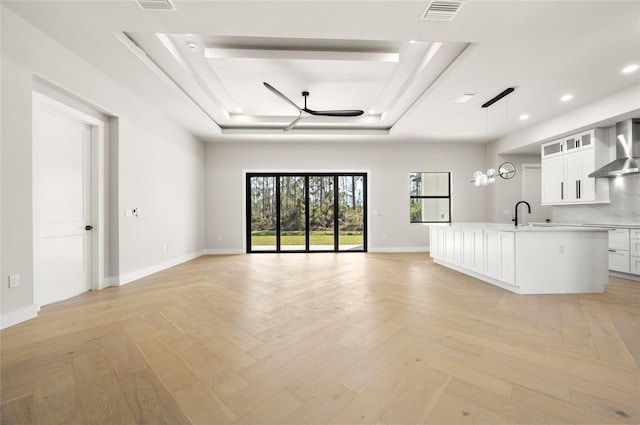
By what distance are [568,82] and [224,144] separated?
6866 millimetres

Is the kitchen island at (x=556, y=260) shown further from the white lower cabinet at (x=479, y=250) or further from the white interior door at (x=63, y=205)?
the white interior door at (x=63, y=205)

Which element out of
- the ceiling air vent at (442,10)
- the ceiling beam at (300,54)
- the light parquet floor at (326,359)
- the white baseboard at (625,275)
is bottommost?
the white baseboard at (625,275)

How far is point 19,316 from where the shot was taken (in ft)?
8.21

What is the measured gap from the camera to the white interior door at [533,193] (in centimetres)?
674

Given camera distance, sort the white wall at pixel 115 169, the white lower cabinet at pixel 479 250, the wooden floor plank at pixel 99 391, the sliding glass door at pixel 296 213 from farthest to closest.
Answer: the sliding glass door at pixel 296 213 → the white lower cabinet at pixel 479 250 → the white wall at pixel 115 169 → the wooden floor plank at pixel 99 391

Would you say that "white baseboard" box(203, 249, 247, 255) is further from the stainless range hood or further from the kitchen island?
the stainless range hood

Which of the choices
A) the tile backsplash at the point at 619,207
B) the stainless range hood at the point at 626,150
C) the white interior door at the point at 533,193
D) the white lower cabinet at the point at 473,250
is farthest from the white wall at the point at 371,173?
the stainless range hood at the point at 626,150

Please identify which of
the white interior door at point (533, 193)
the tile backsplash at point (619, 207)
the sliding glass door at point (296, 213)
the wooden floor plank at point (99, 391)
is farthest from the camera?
the sliding glass door at point (296, 213)

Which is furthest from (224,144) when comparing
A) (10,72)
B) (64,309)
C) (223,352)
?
(223,352)

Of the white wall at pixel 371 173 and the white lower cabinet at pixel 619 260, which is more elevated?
the white wall at pixel 371 173

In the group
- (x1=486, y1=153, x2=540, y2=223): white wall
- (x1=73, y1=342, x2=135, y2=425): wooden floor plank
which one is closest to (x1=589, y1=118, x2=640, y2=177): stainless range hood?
(x1=486, y1=153, x2=540, y2=223): white wall

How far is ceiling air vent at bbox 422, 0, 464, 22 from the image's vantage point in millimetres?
2322

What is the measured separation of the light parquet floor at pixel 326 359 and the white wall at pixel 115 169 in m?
0.80

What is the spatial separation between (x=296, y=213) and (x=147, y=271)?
362cm
